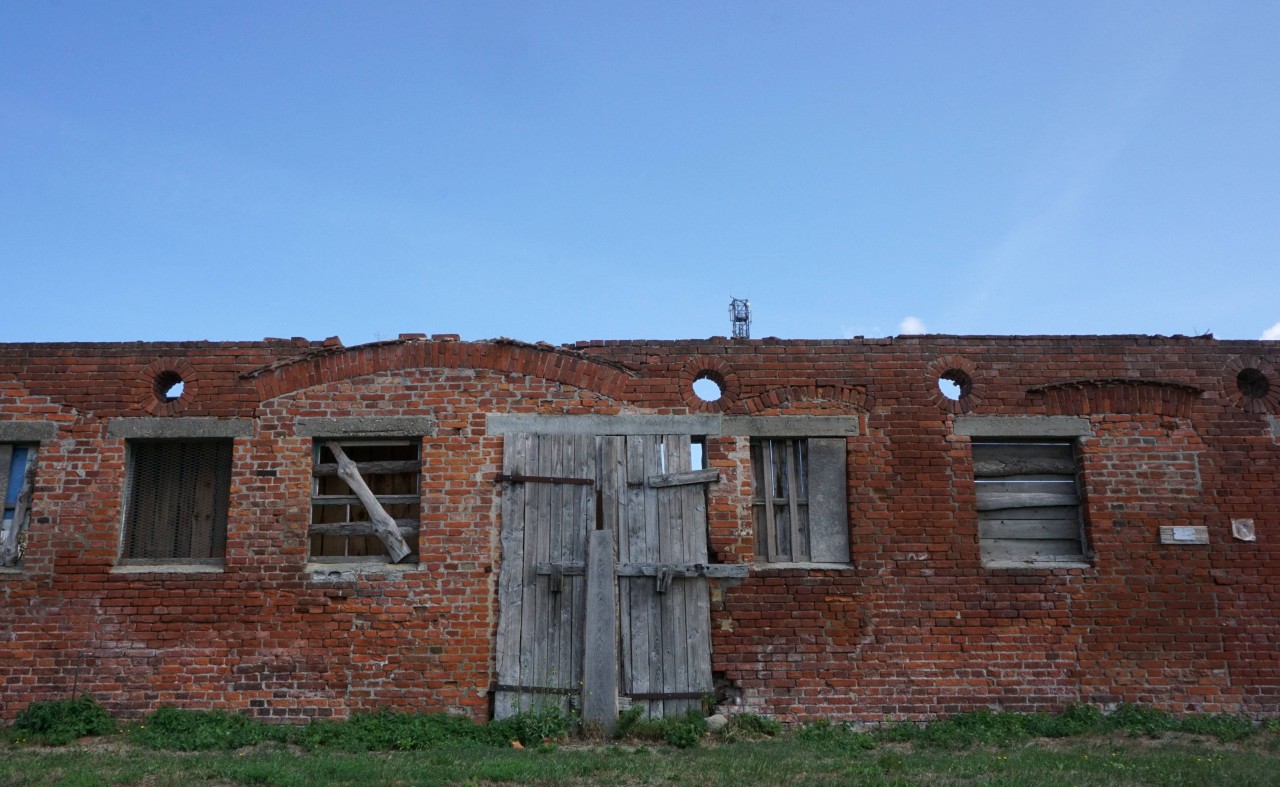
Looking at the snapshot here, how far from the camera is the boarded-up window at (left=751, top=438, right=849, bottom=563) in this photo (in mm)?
9289

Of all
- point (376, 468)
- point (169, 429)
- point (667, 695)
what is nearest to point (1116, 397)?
point (667, 695)

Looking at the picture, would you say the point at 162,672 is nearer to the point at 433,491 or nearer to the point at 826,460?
the point at 433,491

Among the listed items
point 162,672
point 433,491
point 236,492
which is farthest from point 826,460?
point 162,672

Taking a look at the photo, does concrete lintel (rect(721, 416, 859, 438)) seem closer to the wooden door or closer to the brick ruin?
the brick ruin

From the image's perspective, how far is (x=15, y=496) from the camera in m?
9.41

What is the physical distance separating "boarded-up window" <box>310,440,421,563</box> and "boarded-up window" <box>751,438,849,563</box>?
125 inches

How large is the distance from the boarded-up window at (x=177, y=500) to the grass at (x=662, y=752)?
59.0 inches

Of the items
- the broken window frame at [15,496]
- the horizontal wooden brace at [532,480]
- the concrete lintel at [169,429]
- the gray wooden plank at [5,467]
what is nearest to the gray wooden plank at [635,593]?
the horizontal wooden brace at [532,480]

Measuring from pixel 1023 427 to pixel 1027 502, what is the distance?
27.6 inches

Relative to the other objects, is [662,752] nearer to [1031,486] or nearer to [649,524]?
[649,524]

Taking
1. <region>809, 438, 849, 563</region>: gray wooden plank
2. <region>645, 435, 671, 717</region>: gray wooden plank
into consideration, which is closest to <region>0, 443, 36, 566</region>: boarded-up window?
<region>645, 435, 671, 717</region>: gray wooden plank

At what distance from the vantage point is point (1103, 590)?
9156 mm

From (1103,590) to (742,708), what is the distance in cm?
345

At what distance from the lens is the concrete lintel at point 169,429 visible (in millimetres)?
9352
